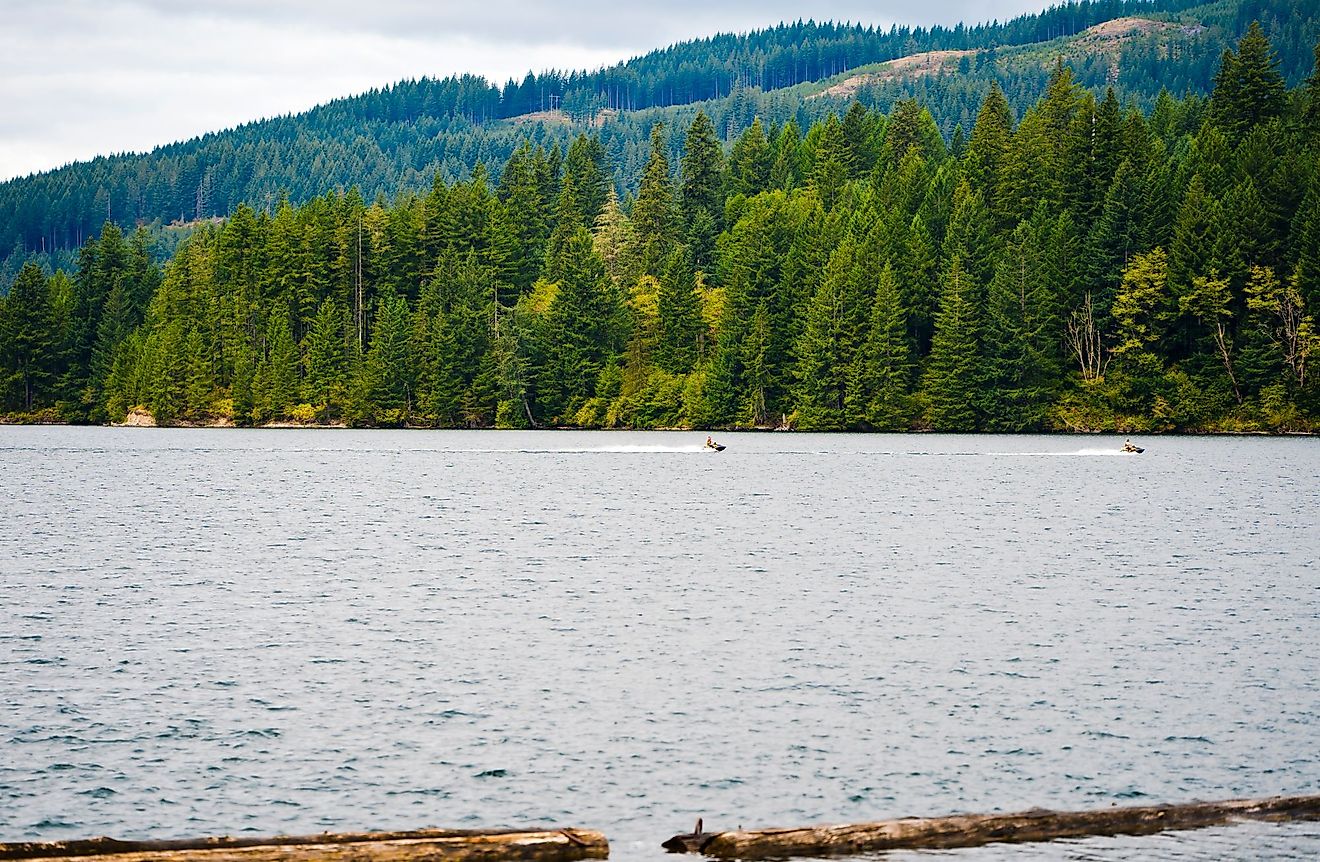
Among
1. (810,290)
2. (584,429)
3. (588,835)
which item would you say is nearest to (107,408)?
(584,429)

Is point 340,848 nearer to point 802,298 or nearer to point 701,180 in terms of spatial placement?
point 802,298

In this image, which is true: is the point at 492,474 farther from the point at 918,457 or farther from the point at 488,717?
the point at 488,717

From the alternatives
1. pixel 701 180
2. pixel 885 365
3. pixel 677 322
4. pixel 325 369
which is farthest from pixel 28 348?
pixel 885 365

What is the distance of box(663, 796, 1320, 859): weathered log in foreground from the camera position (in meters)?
16.7

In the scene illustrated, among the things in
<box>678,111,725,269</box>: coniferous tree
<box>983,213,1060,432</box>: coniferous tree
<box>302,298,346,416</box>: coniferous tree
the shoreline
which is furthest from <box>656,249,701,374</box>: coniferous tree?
<box>302,298,346,416</box>: coniferous tree

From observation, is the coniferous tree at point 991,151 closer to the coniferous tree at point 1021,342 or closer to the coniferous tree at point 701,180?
the coniferous tree at point 1021,342

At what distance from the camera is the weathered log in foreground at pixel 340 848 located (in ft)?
49.2

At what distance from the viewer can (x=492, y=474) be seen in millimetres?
93875

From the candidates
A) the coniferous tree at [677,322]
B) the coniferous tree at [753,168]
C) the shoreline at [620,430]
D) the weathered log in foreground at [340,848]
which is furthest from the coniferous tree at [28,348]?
the weathered log in foreground at [340,848]

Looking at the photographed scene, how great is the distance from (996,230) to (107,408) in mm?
113743

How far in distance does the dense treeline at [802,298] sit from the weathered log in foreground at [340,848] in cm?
12015

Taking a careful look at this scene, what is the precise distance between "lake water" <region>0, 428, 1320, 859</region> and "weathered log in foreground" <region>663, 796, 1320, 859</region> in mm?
474

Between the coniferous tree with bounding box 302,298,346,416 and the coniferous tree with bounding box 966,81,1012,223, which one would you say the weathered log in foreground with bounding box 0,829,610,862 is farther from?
the coniferous tree with bounding box 302,298,346,416

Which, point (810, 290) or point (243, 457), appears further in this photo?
point (810, 290)
